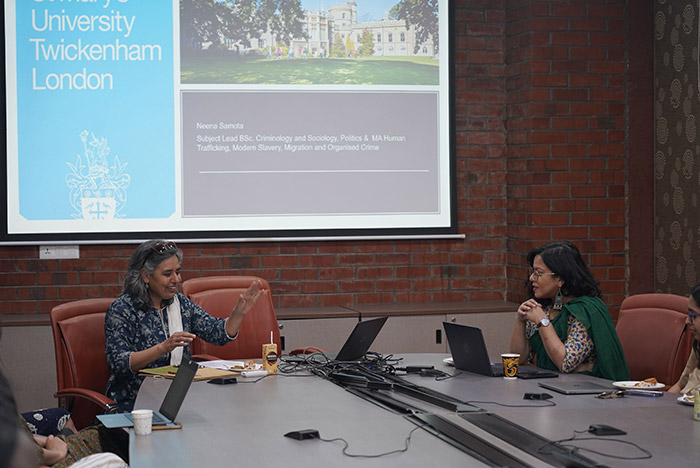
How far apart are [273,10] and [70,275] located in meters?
2.17

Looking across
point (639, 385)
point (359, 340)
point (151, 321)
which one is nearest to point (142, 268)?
point (151, 321)

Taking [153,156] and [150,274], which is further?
[153,156]

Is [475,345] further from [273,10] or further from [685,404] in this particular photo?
[273,10]

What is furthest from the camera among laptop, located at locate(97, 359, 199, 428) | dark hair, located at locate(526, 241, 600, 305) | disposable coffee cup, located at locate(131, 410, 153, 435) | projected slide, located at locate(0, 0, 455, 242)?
projected slide, located at locate(0, 0, 455, 242)

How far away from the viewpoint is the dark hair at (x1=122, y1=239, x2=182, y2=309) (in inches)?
163

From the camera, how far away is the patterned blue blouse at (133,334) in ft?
12.9

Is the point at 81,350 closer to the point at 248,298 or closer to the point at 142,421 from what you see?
the point at 248,298

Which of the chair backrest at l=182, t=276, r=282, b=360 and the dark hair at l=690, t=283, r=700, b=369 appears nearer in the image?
the dark hair at l=690, t=283, r=700, b=369

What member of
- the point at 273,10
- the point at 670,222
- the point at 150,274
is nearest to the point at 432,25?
the point at 273,10

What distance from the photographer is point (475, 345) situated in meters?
3.71

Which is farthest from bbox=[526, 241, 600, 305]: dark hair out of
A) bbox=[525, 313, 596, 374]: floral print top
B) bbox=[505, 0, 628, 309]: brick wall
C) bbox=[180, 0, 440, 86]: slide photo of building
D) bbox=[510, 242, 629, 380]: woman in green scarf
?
bbox=[180, 0, 440, 86]: slide photo of building

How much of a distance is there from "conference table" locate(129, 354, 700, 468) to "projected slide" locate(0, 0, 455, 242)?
2337 millimetres

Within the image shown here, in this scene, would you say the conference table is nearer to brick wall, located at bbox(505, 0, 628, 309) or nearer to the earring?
the earring

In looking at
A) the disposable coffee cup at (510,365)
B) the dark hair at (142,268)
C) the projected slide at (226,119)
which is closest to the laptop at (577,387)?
the disposable coffee cup at (510,365)
